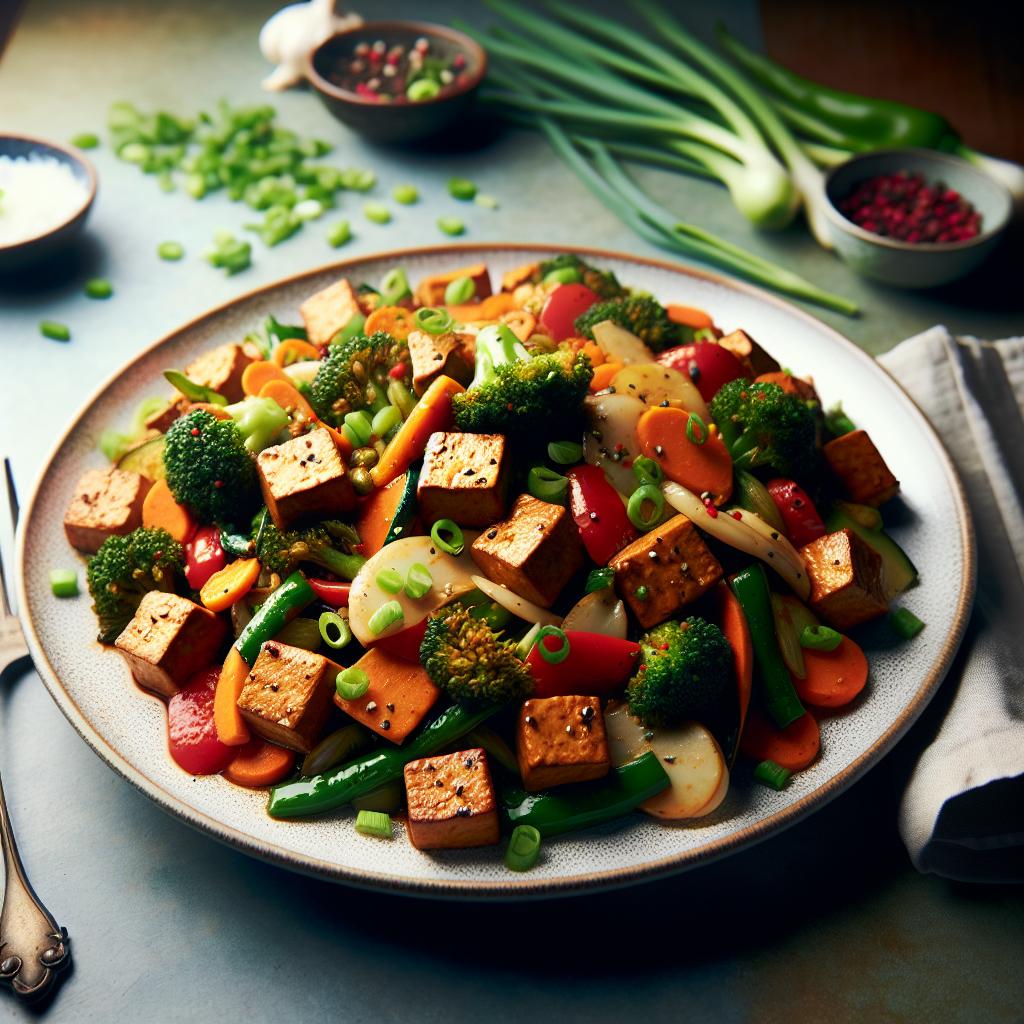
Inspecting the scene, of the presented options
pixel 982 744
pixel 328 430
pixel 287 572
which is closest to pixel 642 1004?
pixel 982 744

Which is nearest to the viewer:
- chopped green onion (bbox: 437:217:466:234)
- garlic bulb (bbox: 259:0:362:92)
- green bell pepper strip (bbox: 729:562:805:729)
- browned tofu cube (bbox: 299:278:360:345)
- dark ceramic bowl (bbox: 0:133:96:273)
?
green bell pepper strip (bbox: 729:562:805:729)

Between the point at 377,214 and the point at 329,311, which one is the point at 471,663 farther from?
the point at 377,214

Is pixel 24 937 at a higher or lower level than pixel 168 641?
lower

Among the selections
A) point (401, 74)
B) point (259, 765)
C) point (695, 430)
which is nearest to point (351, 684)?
point (259, 765)

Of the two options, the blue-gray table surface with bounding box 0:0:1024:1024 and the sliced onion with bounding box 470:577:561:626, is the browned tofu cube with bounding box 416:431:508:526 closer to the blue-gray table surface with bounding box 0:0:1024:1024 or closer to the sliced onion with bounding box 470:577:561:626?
the sliced onion with bounding box 470:577:561:626

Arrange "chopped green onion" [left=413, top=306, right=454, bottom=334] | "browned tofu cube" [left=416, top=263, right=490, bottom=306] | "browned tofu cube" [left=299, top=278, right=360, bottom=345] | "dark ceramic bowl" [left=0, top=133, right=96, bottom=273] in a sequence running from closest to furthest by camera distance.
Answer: "chopped green onion" [left=413, top=306, right=454, bottom=334] → "browned tofu cube" [left=299, top=278, right=360, bottom=345] → "browned tofu cube" [left=416, top=263, right=490, bottom=306] → "dark ceramic bowl" [left=0, top=133, right=96, bottom=273]

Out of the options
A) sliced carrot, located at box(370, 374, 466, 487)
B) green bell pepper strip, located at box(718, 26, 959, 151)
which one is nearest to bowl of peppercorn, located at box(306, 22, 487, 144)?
green bell pepper strip, located at box(718, 26, 959, 151)
